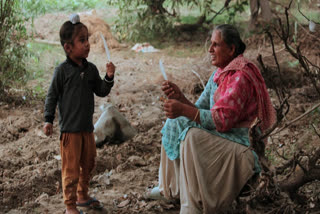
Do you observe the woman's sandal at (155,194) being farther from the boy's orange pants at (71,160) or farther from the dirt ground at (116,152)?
the boy's orange pants at (71,160)

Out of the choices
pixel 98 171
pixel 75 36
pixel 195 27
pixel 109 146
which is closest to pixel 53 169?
pixel 98 171

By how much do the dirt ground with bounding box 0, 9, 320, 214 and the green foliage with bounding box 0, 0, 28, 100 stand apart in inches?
15.2

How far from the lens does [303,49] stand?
7012 mm

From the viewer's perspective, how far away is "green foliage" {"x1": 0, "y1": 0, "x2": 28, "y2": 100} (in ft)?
17.3

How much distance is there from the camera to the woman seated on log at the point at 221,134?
8.71ft

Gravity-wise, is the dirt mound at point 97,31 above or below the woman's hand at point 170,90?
above

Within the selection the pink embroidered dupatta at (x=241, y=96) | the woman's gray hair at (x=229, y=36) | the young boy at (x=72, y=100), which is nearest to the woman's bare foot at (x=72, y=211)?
the young boy at (x=72, y=100)

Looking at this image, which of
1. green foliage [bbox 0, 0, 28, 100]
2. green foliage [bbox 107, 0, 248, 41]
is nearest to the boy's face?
green foliage [bbox 0, 0, 28, 100]

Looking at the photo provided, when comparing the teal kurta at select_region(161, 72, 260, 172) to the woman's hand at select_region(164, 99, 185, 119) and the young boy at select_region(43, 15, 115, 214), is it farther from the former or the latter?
the young boy at select_region(43, 15, 115, 214)

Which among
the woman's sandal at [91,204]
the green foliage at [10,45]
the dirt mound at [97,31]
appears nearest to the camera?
the woman's sandal at [91,204]

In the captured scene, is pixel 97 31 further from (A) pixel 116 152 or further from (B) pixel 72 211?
(B) pixel 72 211

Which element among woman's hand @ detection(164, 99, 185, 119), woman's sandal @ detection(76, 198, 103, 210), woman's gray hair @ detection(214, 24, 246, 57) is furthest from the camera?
woman's sandal @ detection(76, 198, 103, 210)

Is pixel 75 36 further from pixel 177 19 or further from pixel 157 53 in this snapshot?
pixel 177 19

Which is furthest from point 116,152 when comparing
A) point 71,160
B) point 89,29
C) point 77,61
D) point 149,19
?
point 89,29
